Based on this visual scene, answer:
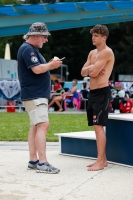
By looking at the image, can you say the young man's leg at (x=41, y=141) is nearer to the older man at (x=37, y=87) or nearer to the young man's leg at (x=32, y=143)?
the older man at (x=37, y=87)

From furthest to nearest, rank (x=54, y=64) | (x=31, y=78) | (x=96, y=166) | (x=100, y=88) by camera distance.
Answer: (x=100, y=88) < (x=96, y=166) < (x=31, y=78) < (x=54, y=64)

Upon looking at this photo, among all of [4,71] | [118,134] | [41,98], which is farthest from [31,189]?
[4,71]

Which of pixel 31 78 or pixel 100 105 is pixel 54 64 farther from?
pixel 100 105

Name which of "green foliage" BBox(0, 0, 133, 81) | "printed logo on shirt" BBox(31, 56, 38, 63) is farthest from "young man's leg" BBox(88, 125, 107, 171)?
"green foliage" BBox(0, 0, 133, 81)

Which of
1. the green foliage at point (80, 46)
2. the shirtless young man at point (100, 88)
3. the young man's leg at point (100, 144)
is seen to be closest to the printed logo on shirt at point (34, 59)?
the shirtless young man at point (100, 88)

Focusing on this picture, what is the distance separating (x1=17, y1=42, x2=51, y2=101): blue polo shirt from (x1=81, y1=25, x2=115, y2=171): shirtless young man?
0.63m

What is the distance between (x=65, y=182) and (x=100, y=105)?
1.28 metres

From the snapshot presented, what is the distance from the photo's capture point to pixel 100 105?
22.1ft

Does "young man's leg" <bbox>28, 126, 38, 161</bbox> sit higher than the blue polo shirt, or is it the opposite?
the blue polo shirt

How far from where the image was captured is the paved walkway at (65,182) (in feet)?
17.2

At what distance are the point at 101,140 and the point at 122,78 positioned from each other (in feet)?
128

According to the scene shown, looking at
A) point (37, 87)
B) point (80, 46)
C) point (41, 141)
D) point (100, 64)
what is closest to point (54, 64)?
point (37, 87)

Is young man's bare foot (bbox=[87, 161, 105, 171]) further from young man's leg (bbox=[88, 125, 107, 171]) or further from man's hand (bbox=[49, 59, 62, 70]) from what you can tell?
man's hand (bbox=[49, 59, 62, 70])

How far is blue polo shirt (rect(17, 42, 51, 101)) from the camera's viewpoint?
6.48 metres
